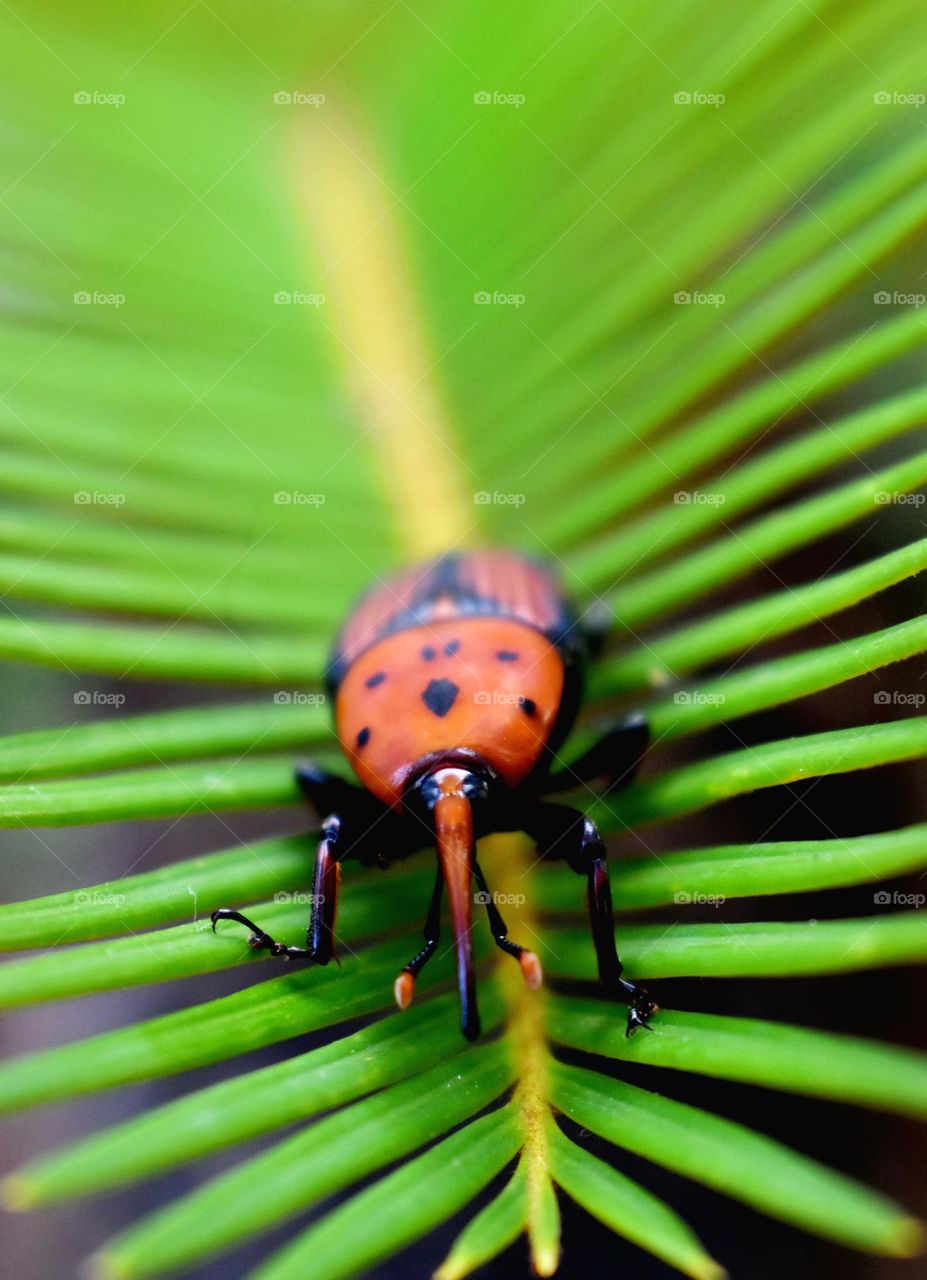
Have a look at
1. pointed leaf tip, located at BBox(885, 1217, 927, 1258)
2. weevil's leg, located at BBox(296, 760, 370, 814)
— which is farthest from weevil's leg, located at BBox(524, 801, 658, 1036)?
pointed leaf tip, located at BBox(885, 1217, 927, 1258)

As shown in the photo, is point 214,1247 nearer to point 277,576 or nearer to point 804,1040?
point 804,1040

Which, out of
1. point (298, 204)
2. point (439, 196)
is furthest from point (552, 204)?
point (298, 204)

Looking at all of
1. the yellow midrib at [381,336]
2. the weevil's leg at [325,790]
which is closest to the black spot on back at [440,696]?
the weevil's leg at [325,790]

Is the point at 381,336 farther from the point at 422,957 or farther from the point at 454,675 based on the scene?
the point at 422,957

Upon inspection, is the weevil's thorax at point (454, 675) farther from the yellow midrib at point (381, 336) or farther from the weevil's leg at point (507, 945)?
the yellow midrib at point (381, 336)

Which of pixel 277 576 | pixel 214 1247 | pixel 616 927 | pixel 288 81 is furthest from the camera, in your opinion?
pixel 288 81
